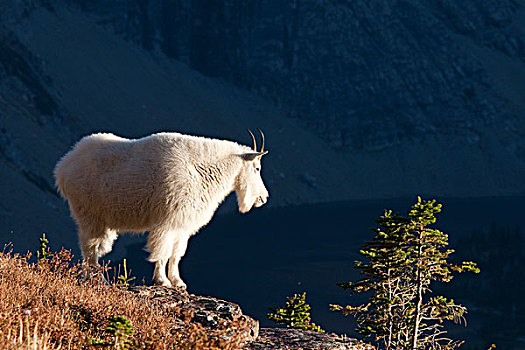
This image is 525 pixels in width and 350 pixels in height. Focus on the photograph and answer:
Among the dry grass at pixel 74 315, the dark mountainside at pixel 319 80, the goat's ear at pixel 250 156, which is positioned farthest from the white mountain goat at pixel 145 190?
the dark mountainside at pixel 319 80

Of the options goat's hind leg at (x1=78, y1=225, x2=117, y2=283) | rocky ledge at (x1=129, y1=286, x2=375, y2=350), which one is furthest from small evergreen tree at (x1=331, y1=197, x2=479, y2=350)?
rocky ledge at (x1=129, y1=286, x2=375, y2=350)

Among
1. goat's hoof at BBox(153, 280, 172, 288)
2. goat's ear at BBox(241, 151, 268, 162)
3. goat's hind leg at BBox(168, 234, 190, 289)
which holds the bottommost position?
goat's hoof at BBox(153, 280, 172, 288)

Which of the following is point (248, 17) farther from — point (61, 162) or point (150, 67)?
point (61, 162)

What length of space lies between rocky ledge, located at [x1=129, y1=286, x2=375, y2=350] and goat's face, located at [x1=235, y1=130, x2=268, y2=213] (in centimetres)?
275

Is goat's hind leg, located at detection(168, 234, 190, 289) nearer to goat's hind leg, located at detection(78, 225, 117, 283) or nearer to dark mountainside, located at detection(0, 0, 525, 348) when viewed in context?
goat's hind leg, located at detection(78, 225, 117, 283)

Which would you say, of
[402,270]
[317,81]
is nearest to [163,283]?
[402,270]

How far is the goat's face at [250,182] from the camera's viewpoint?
37.1 feet

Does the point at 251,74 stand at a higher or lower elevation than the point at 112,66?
higher

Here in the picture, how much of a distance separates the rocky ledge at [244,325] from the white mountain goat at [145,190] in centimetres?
128

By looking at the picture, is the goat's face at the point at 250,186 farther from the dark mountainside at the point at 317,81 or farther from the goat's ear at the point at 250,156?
the dark mountainside at the point at 317,81

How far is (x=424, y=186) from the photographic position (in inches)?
5089

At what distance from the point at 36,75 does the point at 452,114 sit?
75.3 metres

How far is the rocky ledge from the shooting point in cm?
802

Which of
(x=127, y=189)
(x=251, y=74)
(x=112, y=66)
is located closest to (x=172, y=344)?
(x=127, y=189)
